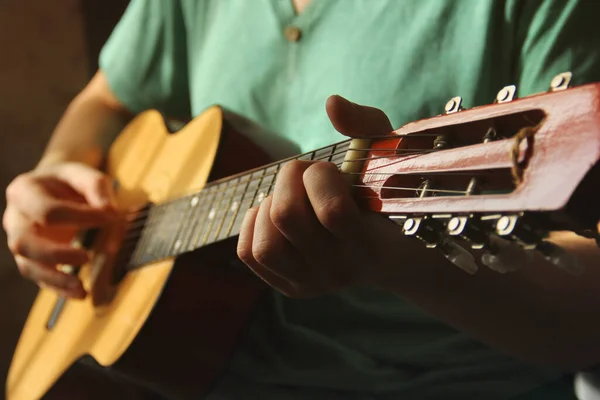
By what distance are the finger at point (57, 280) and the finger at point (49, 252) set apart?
0.04 feet

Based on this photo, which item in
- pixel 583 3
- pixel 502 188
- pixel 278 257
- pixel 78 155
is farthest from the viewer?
pixel 78 155

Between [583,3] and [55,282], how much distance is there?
0.70 metres

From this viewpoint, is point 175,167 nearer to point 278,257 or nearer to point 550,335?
point 278,257

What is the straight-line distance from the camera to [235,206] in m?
0.59

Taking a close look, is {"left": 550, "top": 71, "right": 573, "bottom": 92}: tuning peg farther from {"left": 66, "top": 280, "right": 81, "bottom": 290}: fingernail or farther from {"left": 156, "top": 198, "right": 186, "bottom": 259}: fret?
{"left": 66, "top": 280, "right": 81, "bottom": 290}: fingernail

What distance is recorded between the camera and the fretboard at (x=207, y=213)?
55 centimetres

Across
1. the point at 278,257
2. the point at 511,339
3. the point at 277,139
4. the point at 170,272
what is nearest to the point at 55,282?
the point at 170,272

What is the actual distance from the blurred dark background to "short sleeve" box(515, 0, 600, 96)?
0.93 m

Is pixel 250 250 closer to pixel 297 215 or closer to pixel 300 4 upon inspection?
pixel 297 215

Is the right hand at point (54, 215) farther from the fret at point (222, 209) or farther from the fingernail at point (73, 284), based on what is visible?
the fret at point (222, 209)

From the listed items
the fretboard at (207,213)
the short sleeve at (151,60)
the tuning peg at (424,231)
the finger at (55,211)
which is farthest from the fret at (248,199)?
the short sleeve at (151,60)

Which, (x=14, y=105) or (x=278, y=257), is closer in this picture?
(x=278, y=257)

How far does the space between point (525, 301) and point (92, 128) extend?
75 centimetres

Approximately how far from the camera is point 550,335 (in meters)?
0.55
